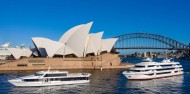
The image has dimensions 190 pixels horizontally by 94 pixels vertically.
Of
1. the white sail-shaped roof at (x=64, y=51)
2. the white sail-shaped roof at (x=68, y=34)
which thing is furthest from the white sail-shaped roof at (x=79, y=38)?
the white sail-shaped roof at (x=68, y=34)

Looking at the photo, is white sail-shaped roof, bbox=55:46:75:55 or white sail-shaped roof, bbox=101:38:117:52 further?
white sail-shaped roof, bbox=101:38:117:52

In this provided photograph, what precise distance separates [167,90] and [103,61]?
5946 centimetres

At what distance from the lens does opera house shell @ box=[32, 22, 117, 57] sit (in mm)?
101750

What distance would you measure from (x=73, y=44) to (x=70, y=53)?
10.6 ft

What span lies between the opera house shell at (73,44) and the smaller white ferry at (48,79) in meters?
45.5

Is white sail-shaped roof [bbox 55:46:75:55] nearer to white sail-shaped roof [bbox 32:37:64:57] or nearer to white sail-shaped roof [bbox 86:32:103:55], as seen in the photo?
white sail-shaped roof [bbox 32:37:64:57]

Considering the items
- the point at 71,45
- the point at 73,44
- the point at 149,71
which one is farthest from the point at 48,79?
the point at 71,45

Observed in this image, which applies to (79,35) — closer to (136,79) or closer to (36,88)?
(136,79)

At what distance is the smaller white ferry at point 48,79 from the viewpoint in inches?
2058

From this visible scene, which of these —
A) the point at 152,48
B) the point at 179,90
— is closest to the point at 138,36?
the point at 152,48

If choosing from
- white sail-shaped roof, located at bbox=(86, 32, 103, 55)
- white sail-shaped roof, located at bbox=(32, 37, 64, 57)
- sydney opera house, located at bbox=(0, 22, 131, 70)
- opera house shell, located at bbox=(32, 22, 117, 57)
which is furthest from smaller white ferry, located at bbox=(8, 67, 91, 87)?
white sail-shaped roof, located at bbox=(86, 32, 103, 55)

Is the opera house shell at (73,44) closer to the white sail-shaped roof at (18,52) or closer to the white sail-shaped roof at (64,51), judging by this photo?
the white sail-shaped roof at (64,51)

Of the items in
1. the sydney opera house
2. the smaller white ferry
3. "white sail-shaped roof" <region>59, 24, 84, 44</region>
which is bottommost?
the smaller white ferry

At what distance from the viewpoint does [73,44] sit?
103438 millimetres
